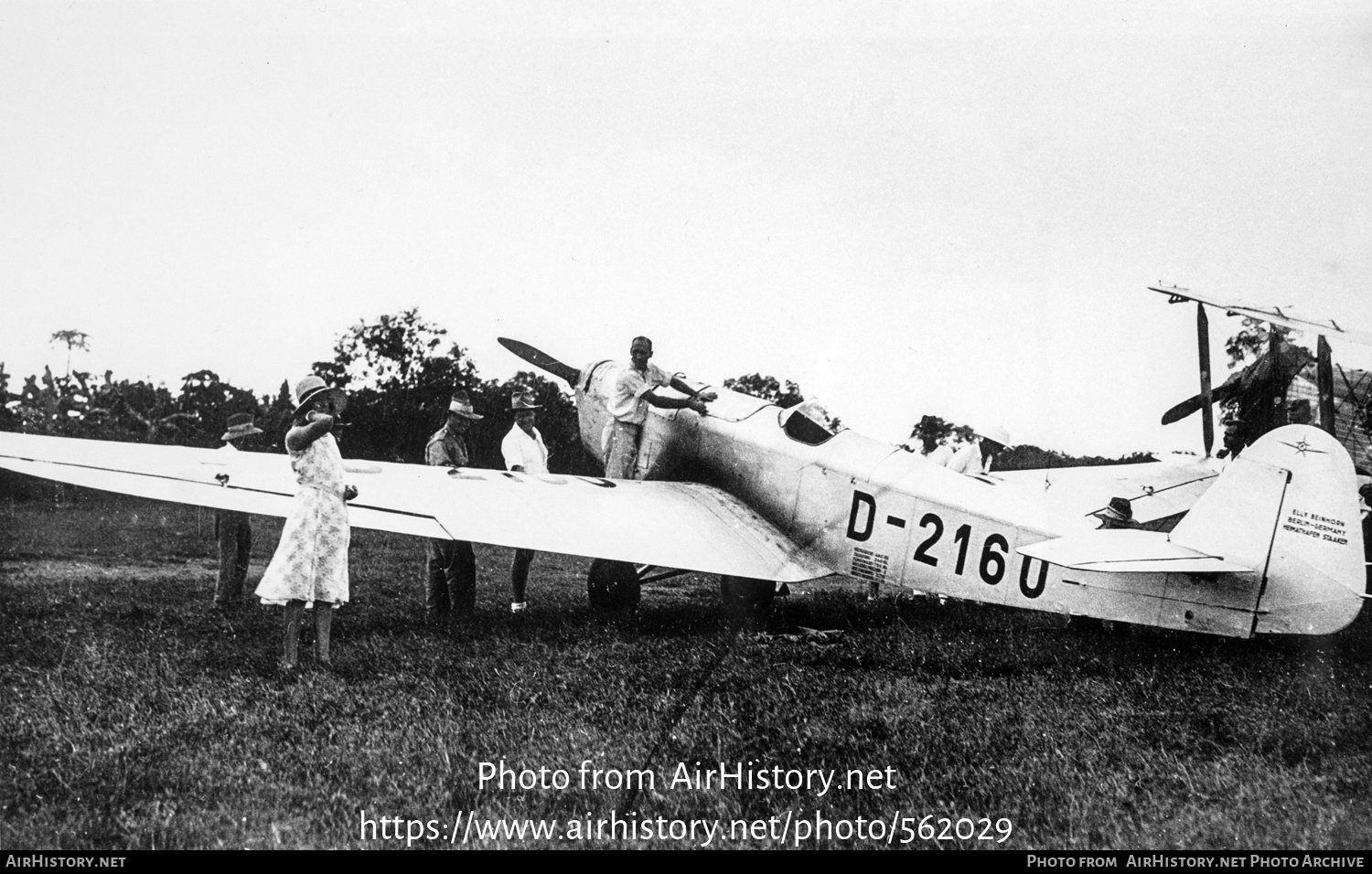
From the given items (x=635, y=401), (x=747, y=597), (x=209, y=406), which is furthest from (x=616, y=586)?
(x=209, y=406)

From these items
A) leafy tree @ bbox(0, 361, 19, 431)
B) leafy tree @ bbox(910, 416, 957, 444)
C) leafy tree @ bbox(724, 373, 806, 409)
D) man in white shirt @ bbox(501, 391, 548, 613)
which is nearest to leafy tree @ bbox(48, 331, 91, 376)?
Result: leafy tree @ bbox(0, 361, 19, 431)

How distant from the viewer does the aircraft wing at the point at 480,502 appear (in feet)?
14.1

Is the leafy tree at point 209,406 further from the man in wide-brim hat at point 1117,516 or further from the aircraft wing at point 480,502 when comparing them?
the man in wide-brim hat at point 1117,516

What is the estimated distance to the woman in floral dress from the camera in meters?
4.13

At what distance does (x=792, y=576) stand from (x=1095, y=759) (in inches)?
89.5

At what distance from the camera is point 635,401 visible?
6.70 metres

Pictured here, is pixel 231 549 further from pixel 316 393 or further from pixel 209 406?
pixel 209 406

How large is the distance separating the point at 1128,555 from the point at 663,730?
2.41 m

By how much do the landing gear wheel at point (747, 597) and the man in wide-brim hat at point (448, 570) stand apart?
6.43ft

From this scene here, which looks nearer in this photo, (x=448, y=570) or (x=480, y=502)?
(x=480, y=502)

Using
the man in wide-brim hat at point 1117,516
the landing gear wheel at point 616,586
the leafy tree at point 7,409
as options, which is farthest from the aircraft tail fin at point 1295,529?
the leafy tree at point 7,409

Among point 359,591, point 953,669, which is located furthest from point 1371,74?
point 359,591

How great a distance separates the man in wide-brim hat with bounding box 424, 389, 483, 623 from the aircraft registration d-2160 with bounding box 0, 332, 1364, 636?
0.89m

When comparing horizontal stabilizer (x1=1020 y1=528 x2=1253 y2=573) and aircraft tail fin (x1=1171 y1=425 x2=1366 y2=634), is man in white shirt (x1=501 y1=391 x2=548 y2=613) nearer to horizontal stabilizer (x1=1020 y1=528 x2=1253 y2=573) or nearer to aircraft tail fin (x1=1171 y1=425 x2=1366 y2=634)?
horizontal stabilizer (x1=1020 y1=528 x2=1253 y2=573)
